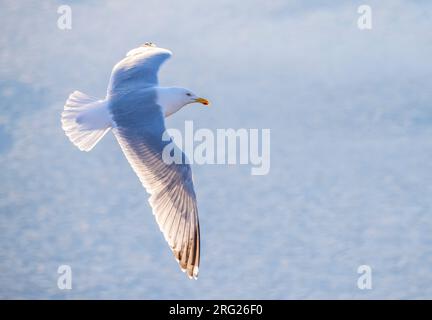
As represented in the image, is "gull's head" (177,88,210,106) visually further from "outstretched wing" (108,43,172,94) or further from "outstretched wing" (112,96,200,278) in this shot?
"outstretched wing" (112,96,200,278)

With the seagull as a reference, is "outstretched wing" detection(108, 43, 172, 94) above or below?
above

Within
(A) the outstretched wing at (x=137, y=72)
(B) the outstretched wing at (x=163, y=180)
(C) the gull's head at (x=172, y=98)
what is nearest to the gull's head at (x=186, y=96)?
(C) the gull's head at (x=172, y=98)

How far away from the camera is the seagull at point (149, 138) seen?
5.30m

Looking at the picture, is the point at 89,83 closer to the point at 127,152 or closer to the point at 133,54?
the point at 133,54

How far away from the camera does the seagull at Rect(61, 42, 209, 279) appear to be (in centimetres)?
530

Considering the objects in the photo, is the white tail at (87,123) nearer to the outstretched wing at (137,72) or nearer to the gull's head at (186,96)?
the outstretched wing at (137,72)

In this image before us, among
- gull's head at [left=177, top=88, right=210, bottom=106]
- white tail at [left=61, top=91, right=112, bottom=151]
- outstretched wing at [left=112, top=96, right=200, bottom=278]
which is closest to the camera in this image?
outstretched wing at [left=112, top=96, right=200, bottom=278]

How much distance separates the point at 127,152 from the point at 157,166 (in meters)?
0.18

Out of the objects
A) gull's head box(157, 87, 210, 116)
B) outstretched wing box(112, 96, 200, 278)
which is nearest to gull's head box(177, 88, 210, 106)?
gull's head box(157, 87, 210, 116)

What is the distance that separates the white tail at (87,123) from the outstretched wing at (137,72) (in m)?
0.13

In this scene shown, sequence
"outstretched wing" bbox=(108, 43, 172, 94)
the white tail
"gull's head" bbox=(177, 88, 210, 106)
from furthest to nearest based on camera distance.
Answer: "gull's head" bbox=(177, 88, 210, 106)
"outstretched wing" bbox=(108, 43, 172, 94)
the white tail

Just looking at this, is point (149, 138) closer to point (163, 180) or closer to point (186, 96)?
point (163, 180)

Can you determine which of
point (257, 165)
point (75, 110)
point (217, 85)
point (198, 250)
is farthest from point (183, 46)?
point (198, 250)

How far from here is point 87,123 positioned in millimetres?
5496
